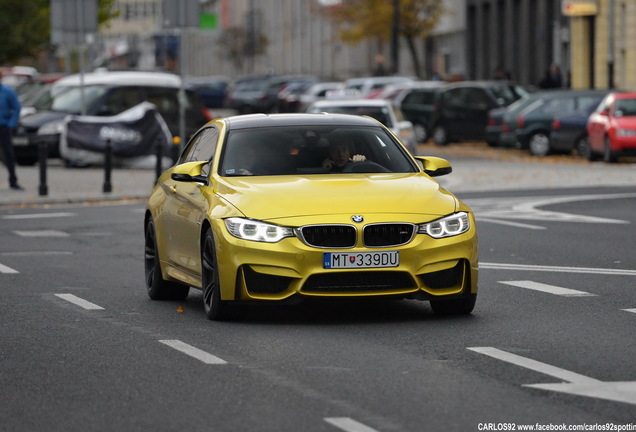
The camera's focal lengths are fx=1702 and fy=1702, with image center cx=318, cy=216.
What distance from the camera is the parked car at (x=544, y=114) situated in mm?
39344

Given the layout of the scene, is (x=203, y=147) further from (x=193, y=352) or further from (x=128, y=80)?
(x=128, y=80)

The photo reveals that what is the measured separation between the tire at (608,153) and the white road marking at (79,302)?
2292 cm

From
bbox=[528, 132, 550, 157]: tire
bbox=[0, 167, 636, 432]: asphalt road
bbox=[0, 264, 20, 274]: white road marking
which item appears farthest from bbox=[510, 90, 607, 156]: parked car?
bbox=[0, 264, 20, 274]: white road marking

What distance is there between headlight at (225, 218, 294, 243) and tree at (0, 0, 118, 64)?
49.6m

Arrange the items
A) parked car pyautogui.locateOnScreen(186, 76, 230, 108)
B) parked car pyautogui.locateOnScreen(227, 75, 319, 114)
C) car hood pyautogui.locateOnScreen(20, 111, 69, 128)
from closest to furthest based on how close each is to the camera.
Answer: car hood pyautogui.locateOnScreen(20, 111, 69, 128) < parked car pyautogui.locateOnScreen(227, 75, 319, 114) < parked car pyautogui.locateOnScreen(186, 76, 230, 108)

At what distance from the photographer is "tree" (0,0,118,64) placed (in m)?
59.2

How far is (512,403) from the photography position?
7.58 metres

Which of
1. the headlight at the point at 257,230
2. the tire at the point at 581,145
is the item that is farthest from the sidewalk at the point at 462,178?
the headlight at the point at 257,230

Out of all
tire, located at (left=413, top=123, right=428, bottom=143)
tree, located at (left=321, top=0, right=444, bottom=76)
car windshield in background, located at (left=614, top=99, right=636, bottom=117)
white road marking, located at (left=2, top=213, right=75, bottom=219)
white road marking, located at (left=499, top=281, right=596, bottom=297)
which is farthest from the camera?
tree, located at (left=321, top=0, right=444, bottom=76)

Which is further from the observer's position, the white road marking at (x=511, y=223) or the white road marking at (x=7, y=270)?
the white road marking at (x=511, y=223)

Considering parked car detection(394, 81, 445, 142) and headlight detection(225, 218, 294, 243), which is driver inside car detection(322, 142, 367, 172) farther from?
parked car detection(394, 81, 445, 142)

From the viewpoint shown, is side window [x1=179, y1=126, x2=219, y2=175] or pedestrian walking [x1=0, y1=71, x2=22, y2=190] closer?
side window [x1=179, y1=126, x2=219, y2=175]

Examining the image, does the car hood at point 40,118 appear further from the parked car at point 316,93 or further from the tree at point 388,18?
the tree at point 388,18

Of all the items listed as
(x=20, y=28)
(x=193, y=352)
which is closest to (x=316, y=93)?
(x=20, y=28)
